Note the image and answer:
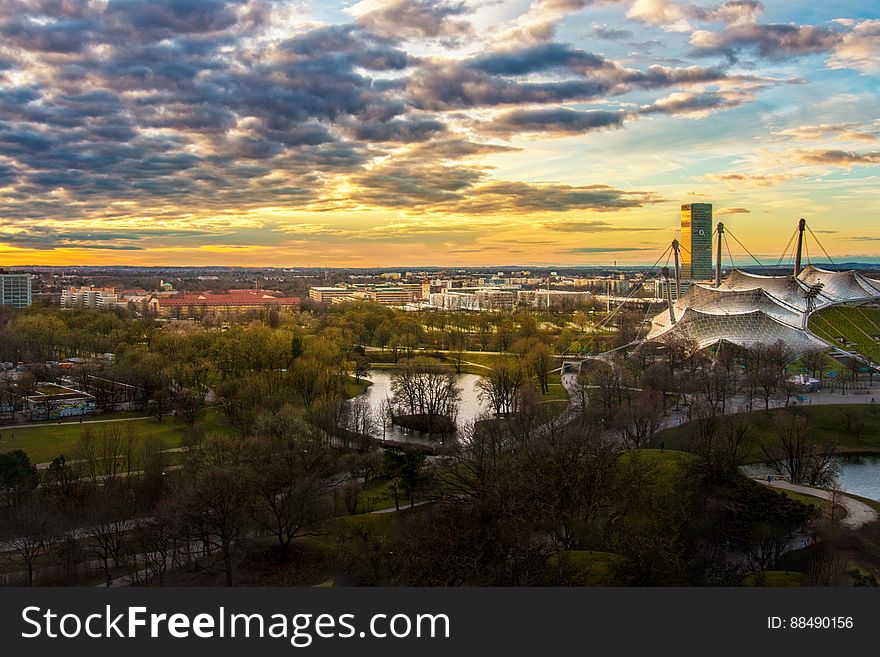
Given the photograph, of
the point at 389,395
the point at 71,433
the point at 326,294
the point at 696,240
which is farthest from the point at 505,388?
the point at 696,240

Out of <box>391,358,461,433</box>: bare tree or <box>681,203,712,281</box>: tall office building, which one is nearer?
<box>391,358,461,433</box>: bare tree

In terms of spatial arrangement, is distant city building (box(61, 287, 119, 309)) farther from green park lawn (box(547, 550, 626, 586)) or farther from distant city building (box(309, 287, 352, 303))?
green park lawn (box(547, 550, 626, 586))

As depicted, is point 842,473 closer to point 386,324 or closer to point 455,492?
point 455,492

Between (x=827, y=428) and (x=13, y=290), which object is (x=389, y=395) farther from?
(x=13, y=290)

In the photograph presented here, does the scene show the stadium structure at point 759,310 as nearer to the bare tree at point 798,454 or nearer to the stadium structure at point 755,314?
the stadium structure at point 755,314

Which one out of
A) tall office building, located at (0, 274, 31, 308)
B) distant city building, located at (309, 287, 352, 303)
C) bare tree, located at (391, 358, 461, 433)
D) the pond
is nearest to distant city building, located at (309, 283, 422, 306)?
distant city building, located at (309, 287, 352, 303)

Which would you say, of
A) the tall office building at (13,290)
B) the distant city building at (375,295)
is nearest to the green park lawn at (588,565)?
the tall office building at (13,290)

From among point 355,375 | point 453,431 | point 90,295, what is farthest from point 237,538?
point 90,295
